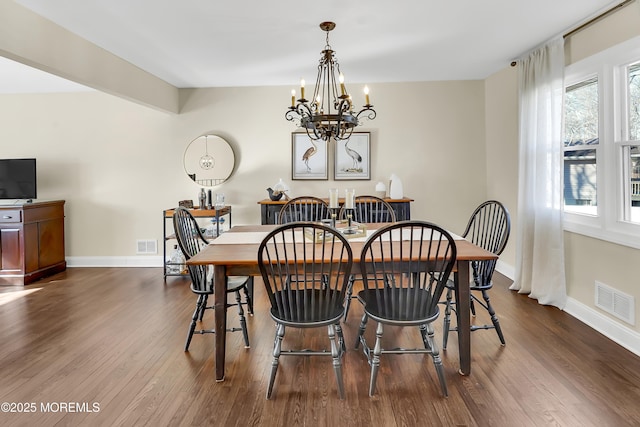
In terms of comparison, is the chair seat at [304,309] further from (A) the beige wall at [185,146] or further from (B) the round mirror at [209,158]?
(B) the round mirror at [209,158]

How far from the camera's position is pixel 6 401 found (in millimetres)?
2012

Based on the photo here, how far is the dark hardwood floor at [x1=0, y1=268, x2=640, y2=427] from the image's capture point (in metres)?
1.87

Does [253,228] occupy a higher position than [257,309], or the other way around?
[253,228]

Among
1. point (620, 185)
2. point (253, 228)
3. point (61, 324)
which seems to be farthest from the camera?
point (253, 228)

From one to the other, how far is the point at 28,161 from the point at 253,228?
337 cm

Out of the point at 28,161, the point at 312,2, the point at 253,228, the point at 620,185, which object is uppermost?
the point at 312,2

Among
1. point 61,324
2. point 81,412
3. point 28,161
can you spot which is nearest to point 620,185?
point 81,412

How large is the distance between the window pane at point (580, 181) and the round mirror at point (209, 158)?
148 inches

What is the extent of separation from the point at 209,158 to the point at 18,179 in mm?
2325

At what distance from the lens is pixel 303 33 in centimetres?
313

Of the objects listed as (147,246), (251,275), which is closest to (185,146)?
(147,246)

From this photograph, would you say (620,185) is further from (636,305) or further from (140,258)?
(140,258)

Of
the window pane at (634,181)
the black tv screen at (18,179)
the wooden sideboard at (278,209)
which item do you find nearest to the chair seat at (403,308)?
the window pane at (634,181)

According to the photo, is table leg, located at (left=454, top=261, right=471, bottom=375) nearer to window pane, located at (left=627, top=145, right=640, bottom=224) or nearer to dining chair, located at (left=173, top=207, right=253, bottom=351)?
dining chair, located at (left=173, top=207, right=253, bottom=351)
